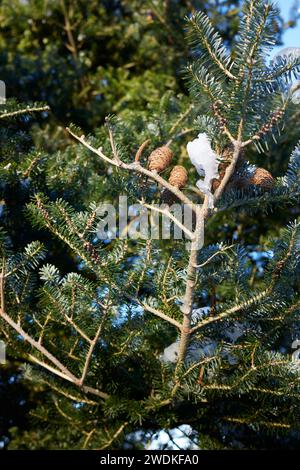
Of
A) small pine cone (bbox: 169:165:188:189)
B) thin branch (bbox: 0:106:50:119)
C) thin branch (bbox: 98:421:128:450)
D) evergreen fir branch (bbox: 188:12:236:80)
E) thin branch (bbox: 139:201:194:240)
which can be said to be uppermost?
thin branch (bbox: 0:106:50:119)

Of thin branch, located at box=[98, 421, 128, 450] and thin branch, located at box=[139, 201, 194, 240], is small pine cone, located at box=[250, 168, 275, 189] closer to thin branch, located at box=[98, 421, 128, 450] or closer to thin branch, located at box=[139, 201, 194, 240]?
thin branch, located at box=[139, 201, 194, 240]

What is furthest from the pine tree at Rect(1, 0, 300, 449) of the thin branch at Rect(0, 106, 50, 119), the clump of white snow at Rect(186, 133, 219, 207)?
the thin branch at Rect(0, 106, 50, 119)

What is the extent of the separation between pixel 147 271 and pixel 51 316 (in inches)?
7.8

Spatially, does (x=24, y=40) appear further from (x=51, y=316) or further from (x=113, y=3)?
(x=51, y=316)

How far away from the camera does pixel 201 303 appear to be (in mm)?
1817

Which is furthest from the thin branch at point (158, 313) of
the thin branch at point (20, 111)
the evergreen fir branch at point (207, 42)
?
the thin branch at point (20, 111)

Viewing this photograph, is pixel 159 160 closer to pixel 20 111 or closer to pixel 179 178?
pixel 179 178

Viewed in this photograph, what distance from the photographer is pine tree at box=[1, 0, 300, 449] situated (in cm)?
113

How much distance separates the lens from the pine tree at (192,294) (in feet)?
3.72

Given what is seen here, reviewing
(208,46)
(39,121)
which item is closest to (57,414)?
(208,46)

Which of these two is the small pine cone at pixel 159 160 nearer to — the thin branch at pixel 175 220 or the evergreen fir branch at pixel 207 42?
the thin branch at pixel 175 220

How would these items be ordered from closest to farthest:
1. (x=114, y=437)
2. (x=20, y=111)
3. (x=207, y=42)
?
(x=207, y=42), (x=114, y=437), (x=20, y=111)

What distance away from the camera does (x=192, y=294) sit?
1.16 meters

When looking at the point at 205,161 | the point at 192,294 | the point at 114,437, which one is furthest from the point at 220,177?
the point at 114,437
